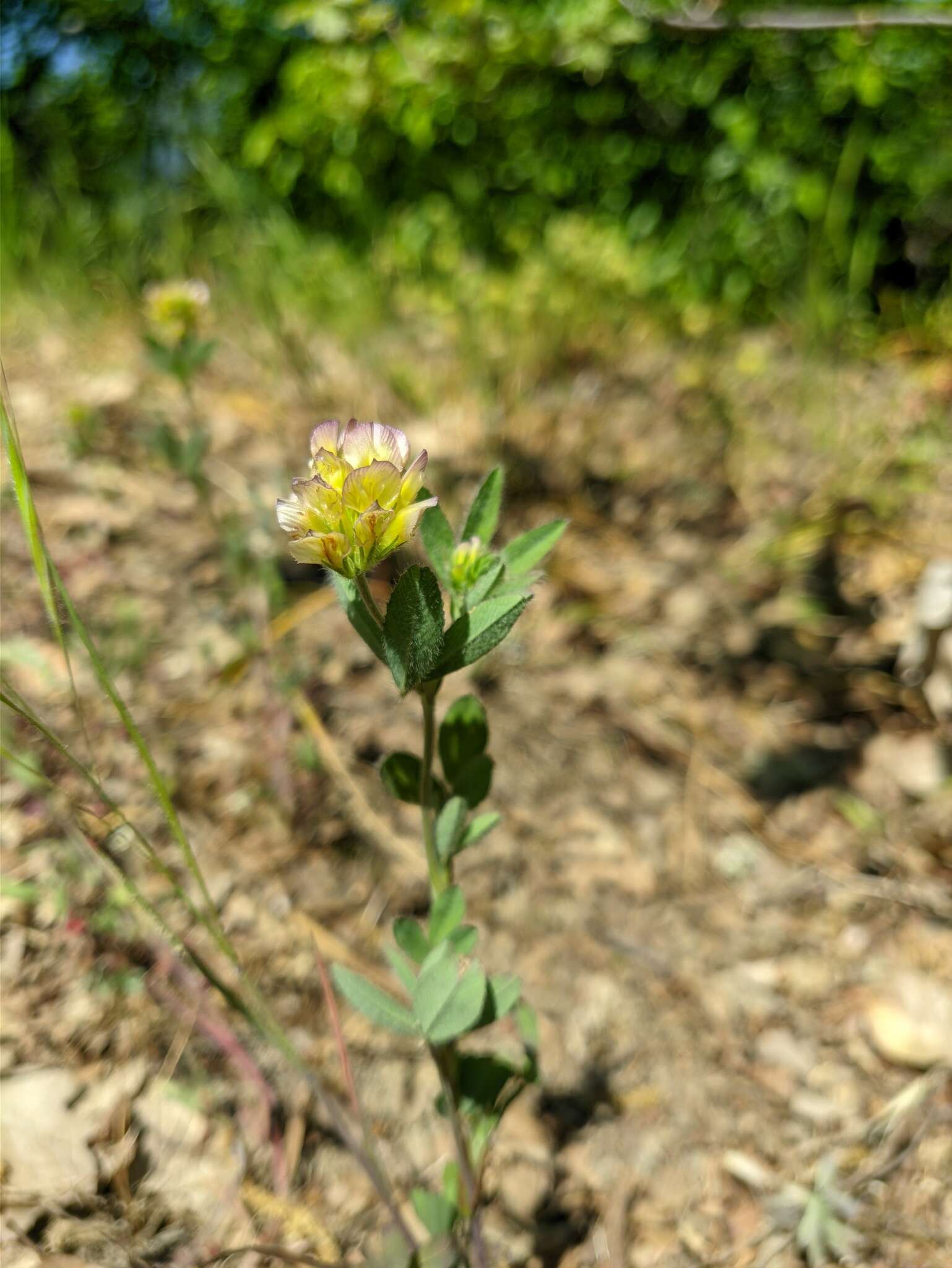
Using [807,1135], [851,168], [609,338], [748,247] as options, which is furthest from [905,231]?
[807,1135]

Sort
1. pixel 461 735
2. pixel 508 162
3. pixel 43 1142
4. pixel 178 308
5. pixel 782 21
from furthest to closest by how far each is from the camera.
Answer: pixel 508 162
pixel 178 308
pixel 782 21
pixel 43 1142
pixel 461 735

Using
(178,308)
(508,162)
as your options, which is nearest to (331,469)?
(178,308)

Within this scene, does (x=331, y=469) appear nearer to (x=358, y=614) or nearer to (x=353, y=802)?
(x=358, y=614)

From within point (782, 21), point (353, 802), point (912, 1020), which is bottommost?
point (912, 1020)

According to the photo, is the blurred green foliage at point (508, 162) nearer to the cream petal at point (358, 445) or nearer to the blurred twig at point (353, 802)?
the blurred twig at point (353, 802)

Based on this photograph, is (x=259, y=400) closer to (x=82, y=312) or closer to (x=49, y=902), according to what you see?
(x=82, y=312)

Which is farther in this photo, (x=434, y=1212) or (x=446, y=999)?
(x=434, y=1212)
